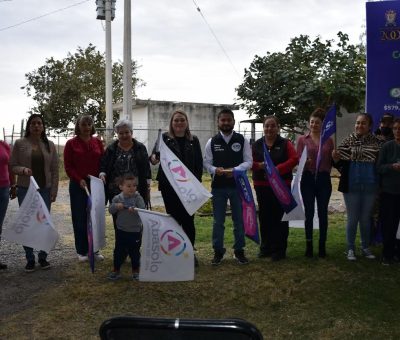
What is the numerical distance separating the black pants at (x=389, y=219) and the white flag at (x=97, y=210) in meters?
3.34

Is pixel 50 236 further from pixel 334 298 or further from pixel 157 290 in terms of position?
pixel 334 298

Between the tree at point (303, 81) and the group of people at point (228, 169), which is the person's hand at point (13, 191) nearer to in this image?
the group of people at point (228, 169)

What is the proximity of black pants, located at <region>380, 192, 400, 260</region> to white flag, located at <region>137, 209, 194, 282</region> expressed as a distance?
2502 mm

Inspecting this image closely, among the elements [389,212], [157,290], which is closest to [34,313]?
[157,290]

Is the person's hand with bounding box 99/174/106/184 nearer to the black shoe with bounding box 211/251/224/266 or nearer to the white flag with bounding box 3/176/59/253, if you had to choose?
the white flag with bounding box 3/176/59/253

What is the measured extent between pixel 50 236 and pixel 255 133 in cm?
1944

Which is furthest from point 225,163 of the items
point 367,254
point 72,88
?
point 72,88

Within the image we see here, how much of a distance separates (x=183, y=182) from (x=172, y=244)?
817 millimetres

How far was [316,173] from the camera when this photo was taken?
5.91m

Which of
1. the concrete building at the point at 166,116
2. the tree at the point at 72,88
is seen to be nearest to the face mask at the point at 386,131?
the concrete building at the point at 166,116

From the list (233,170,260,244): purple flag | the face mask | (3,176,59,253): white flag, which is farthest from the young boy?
the face mask

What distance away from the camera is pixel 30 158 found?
5758 mm

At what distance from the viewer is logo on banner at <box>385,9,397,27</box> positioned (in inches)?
264

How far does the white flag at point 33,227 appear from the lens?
18.0ft
